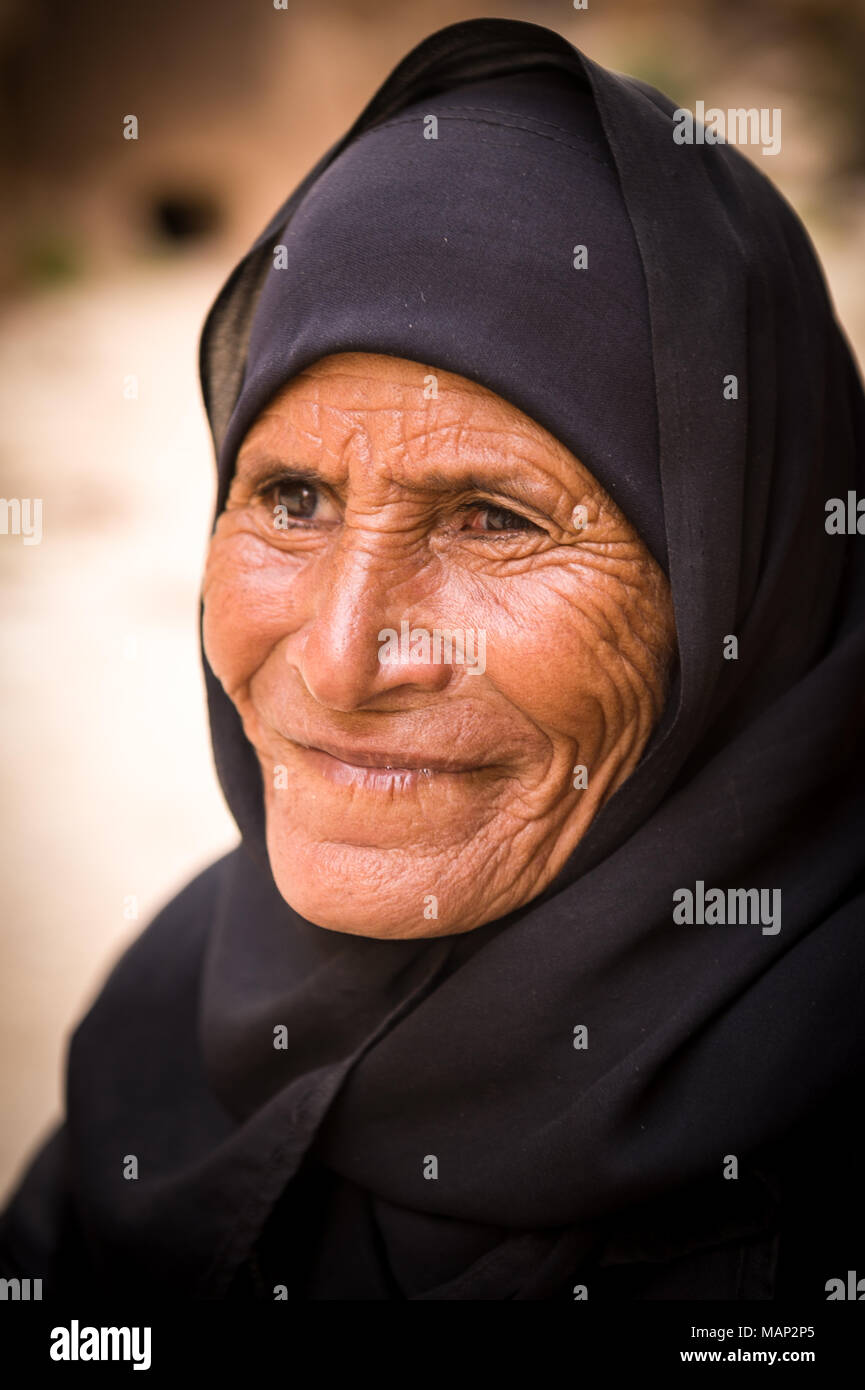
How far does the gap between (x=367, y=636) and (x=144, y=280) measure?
Answer: 11.5 meters

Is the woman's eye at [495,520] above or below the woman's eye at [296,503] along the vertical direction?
below

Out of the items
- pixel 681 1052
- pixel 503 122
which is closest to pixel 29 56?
pixel 503 122

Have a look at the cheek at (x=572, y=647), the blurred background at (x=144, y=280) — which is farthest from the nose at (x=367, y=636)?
the blurred background at (x=144, y=280)

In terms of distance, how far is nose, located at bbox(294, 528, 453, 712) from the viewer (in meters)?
1.71

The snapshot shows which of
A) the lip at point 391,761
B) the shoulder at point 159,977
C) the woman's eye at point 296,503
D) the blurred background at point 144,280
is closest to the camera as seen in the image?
the lip at point 391,761

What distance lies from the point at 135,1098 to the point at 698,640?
1622mm

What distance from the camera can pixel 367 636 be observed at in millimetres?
1714

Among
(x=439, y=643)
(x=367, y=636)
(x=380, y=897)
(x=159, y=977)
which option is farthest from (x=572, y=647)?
(x=159, y=977)

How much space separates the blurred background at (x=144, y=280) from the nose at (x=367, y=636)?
3.90 metres

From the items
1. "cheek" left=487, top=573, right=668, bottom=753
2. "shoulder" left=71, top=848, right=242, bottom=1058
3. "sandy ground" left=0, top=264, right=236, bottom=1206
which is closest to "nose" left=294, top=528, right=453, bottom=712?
"cheek" left=487, top=573, right=668, bottom=753

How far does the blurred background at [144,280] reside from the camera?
20.3ft

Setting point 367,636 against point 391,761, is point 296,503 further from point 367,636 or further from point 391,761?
point 391,761

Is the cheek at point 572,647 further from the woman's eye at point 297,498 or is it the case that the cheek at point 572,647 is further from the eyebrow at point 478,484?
the woman's eye at point 297,498
